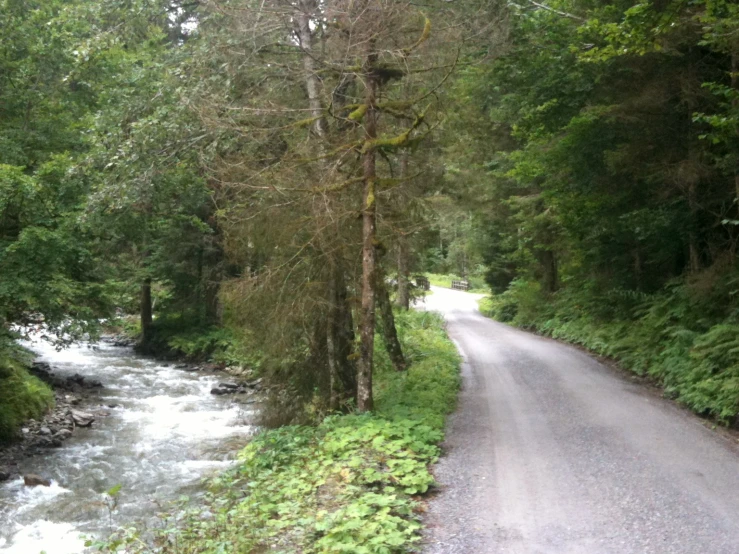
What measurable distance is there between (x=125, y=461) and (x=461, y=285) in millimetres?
44473

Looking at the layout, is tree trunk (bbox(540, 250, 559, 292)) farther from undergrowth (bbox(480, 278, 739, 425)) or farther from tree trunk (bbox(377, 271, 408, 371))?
tree trunk (bbox(377, 271, 408, 371))

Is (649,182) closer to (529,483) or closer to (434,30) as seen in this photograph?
(434,30)

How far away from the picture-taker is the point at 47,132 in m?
18.8

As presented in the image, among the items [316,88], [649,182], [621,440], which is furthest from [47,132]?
[621,440]

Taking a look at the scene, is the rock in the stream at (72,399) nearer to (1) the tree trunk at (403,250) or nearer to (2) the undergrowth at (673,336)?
(1) the tree trunk at (403,250)

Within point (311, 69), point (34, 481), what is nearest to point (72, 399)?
point (34, 481)

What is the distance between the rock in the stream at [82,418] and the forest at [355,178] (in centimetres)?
85

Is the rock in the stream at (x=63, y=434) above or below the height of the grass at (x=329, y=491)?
below

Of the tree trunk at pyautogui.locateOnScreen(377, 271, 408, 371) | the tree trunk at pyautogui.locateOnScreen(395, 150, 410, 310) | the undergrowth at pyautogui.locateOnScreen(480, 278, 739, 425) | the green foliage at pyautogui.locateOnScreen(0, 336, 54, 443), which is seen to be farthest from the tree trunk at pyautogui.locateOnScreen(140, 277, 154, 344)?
the undergrowth at pyautogui.locateOnScreen(480, 278, 739, 425)

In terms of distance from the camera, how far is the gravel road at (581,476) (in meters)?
5.77

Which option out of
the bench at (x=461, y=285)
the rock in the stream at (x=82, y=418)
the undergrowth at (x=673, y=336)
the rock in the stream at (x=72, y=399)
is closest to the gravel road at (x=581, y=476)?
the undergrowth at (x=673, y=336)

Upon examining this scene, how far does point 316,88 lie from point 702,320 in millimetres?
8445

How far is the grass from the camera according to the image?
5853mm

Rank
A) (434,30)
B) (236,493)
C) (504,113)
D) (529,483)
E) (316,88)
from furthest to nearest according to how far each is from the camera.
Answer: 1. (504,113)
2. (316,88)
3. (434,30)
4. (236,493)
5. (529,483)
